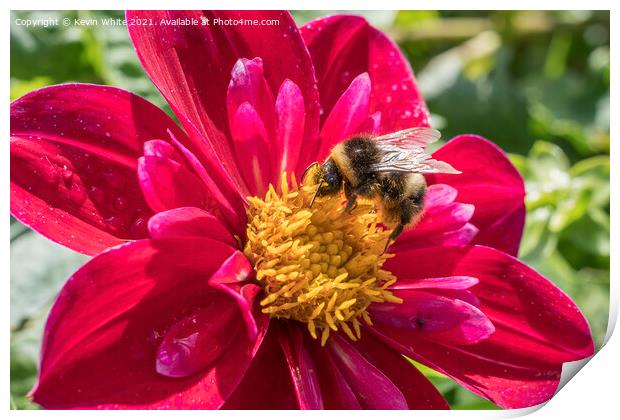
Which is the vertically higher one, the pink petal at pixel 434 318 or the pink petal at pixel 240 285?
the pink petal at pixel 240 285

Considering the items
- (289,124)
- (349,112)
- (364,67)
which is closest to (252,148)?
(289,124)

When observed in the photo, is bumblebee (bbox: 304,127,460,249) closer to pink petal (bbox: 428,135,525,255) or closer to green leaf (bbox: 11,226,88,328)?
pink petal (bbox: 428,135,525,255)

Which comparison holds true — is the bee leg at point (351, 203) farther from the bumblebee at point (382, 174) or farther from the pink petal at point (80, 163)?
the pink petal at point (80, 163)

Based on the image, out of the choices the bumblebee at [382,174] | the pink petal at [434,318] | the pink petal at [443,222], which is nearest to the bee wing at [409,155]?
the bumblebee at [382,174]

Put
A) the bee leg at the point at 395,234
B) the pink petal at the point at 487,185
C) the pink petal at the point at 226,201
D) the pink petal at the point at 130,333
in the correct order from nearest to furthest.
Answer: the pink petal at the point at 130,333 → the pink petal at the point at 226,201 → the bee leg at the point at 395,234 → the pink petal at the point at 487,185

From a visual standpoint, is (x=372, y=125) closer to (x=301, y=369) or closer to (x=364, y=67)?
(x=364, y=67)

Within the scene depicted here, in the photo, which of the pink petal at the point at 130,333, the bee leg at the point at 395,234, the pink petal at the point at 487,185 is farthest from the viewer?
the pink petal at the point at 487,185
